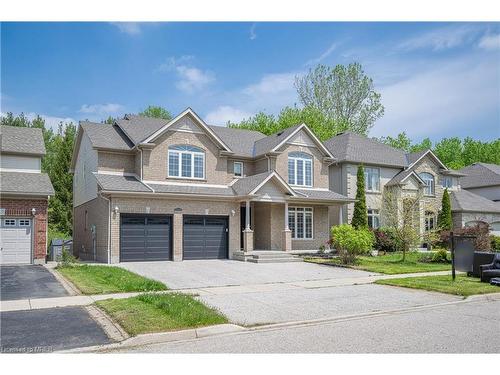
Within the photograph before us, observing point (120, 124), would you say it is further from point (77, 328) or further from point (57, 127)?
point (57, 127)

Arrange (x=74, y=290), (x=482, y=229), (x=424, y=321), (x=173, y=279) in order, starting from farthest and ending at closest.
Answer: (x=482, y=229)
(x=173, y=279)
(x=74, y=290)
(x=424, y=321)

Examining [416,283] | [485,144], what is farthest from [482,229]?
[485,144]

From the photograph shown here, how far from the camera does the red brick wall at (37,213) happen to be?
2391cm

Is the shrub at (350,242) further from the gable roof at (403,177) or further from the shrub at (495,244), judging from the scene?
the gable roof at (403,177)

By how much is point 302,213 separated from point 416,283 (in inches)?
554

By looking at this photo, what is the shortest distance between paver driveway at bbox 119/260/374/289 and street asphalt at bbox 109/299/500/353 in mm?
6965

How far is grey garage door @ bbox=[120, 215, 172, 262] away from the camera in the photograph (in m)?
23.6

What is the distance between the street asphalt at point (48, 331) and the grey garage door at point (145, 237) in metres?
12.4

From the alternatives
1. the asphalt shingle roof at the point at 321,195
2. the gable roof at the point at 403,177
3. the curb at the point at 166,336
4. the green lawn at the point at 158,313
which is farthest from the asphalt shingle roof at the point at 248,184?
the curb at the point at 166,336

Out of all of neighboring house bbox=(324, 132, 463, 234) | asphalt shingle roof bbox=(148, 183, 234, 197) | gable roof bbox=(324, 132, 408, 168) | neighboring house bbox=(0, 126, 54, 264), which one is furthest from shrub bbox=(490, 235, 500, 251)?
neighboring house bbox=(0, 126, 54, 264)

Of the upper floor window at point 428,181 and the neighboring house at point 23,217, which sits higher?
the upper floor window at point 428,181

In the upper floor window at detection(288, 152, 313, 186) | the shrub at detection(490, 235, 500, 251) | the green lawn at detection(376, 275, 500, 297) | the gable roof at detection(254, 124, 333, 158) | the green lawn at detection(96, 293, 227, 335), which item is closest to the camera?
the green lawn at detection(96, 293, 227, 335)

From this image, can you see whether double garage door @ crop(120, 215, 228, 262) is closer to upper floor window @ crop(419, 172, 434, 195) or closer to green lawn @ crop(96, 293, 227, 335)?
green lawn @ crop(96, 293, 227, 335)

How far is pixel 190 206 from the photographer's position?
25219 mm
